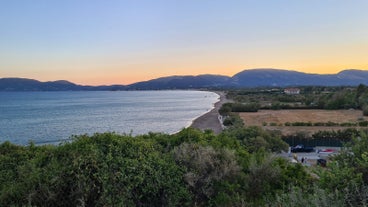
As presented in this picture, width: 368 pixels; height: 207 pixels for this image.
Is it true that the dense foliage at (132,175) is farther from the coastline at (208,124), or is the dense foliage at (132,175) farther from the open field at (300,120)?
the open field at (300,120)

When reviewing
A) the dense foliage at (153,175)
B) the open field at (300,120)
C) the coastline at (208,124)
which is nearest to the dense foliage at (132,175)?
the dense foliage at (153,175)

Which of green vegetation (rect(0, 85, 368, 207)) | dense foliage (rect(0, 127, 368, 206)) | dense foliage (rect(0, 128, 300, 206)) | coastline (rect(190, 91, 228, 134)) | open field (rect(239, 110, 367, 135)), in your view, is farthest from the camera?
coastline (rect(190, 91, 228, 134))

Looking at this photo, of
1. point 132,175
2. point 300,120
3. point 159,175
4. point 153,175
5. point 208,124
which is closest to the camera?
point 132,175

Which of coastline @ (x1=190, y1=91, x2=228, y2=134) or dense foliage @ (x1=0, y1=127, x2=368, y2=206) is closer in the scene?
dense foliage @ (x1=0, y1=127, x2=368, y2=206)

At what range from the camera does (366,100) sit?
6738 centimetres

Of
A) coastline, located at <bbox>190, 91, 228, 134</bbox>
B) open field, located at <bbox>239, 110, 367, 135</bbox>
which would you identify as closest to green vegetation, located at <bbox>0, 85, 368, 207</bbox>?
coastline, located at <bbox>190, 91, 228, 134</bbox>

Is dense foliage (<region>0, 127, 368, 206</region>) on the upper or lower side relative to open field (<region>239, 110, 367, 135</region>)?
upper

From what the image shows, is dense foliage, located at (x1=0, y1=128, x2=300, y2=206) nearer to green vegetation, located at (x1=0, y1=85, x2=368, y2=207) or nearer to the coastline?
green vegetation, located at (x1=0, y1=85, x2=368, y2=207)

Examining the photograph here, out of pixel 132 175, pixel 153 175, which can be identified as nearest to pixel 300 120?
pixel 153 175

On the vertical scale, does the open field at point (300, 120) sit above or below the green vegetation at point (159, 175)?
below

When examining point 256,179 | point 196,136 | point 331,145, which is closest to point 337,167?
point 256,179

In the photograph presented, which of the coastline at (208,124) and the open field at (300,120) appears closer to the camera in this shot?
the open field at (300,120)

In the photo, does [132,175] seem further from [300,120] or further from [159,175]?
[300,120]

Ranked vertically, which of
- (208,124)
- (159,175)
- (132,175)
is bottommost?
(208,124)
